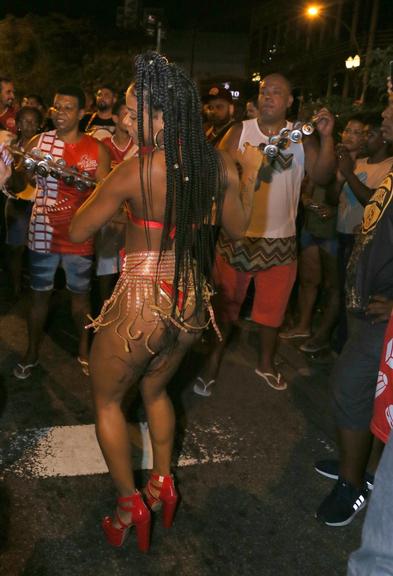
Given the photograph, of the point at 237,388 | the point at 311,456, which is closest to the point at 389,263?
the point at 311,456

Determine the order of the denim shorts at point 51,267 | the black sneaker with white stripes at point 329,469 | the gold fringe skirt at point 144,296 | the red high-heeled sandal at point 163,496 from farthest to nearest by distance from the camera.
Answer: the denim shorts at point 51,267, the black sneaker with white stripes at point 329,469, the red high-heeled sandal at point 163,496, the gold fringe skirt at point 144,296

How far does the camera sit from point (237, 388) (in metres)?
4.23

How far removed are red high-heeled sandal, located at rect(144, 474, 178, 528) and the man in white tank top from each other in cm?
131

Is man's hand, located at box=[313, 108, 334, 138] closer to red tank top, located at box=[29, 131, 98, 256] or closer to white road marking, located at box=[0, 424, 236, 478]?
red tank top, located at box=[29, 131, 98, 256]

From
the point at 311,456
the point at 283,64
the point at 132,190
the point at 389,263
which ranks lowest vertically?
the point at 311,456

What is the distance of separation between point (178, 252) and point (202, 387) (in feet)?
6.32

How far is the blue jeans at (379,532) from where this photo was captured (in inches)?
46.9

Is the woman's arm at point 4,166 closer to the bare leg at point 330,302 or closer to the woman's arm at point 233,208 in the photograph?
the woman's arm at point 233,208

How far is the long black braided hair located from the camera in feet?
7.16

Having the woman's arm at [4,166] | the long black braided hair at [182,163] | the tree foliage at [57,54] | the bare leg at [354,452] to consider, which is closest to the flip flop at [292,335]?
the bare leg at [354,452]

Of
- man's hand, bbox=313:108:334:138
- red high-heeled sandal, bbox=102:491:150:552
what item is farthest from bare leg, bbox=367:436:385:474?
man's hand, bbox=313:108:334:138

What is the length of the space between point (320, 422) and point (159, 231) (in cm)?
214

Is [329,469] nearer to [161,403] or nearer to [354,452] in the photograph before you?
[354,452]

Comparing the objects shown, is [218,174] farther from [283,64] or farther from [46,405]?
[283,64]
